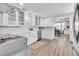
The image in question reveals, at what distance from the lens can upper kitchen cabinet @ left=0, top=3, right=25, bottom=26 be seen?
2.19 m

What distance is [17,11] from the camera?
7.85 feet

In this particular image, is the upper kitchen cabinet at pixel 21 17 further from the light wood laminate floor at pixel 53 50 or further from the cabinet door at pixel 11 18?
the light wood laminate floor at pixel 53 50

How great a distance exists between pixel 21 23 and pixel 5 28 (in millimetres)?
509

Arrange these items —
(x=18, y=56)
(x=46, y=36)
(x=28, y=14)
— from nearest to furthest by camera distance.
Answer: (x=18, y=56)
(x=28, y=14)
(x=46, y=36)

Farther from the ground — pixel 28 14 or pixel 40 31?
pixel 28 14

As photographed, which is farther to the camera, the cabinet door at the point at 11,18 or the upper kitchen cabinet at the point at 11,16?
the cabinet door at the point at 11,18

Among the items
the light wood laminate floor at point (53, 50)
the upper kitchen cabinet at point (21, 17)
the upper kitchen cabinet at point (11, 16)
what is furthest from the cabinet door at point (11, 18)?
the light wood laminate floor at point (53, 50)

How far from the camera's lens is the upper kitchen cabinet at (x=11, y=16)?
219 centimetres

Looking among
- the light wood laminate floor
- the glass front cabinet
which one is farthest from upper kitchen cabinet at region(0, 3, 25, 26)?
the light wood laminate floor

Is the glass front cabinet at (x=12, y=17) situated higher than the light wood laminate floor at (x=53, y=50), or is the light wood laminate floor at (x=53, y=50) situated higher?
the glass front cabinet at (x=12, y=17)

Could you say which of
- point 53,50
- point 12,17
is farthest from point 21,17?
point 53,50

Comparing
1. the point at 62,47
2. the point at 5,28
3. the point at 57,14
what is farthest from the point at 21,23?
the point at 62,47

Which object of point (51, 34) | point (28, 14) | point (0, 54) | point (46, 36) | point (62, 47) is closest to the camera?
point (0, 54)

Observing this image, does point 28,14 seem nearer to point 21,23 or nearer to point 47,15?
point 21,23
